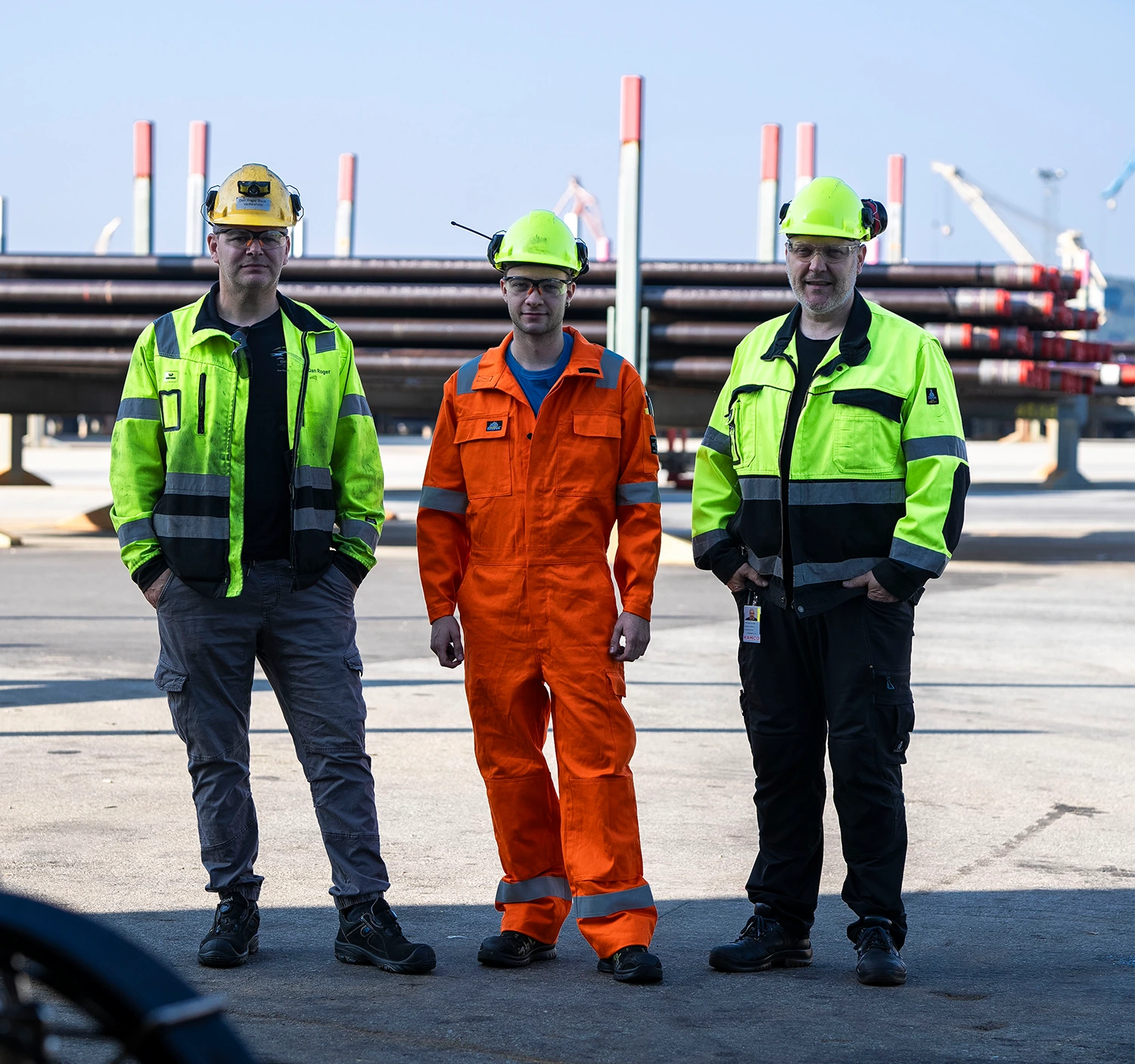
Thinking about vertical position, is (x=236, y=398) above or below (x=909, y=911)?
above

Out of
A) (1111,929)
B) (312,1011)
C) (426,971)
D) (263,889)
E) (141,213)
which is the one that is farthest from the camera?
(141,213)

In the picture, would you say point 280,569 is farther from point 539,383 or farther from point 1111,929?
point 1111,929

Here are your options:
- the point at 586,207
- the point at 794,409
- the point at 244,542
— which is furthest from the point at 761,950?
the point at 586,207

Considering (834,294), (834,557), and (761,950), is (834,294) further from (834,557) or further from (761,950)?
(761,950)

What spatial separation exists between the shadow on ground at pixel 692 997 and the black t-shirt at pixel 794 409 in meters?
0.99

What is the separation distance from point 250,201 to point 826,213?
4.85 ft

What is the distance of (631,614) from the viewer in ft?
13.5

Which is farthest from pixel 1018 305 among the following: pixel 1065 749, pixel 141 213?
pixel 141 213

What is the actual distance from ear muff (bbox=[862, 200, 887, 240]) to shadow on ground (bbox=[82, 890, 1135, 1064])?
1.88 m

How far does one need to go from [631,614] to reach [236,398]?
1.15 meters

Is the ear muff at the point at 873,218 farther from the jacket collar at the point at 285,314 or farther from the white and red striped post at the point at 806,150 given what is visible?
the white and red striped post at the point at 806,150

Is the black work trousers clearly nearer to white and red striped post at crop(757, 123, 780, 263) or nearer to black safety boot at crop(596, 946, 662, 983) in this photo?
black safety boot at crop(596, 946, 662, 983)

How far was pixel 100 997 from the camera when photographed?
1.71 metres

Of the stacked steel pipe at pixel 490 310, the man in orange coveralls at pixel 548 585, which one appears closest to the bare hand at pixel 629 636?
the man in orange coveralls at pixel 548 585
